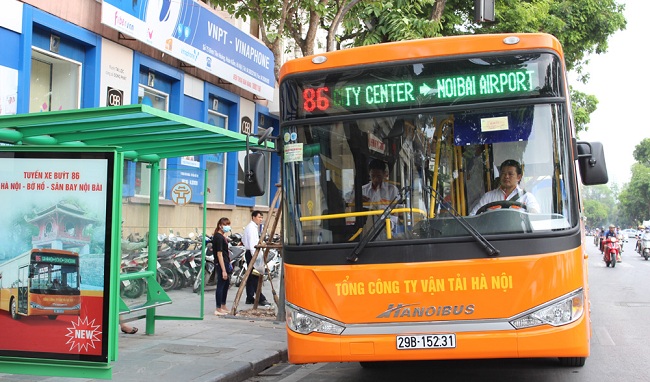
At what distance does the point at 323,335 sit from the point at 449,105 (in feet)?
7.04

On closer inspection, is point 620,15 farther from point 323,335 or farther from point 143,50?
point 323,335

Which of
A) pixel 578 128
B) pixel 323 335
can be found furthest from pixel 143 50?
pixel 578 128

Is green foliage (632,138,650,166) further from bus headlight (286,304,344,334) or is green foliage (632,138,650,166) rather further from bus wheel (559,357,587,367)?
bus headlight (286,304,344,334)

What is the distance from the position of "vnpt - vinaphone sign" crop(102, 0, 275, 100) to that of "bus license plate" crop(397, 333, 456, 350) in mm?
9926

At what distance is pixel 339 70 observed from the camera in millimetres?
6387

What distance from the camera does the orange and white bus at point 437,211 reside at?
229 inches

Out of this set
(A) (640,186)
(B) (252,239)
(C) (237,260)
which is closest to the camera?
(B) (252,239)

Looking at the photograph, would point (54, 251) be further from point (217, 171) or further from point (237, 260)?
point (217, 171)

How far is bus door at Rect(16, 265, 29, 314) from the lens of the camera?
228 inches

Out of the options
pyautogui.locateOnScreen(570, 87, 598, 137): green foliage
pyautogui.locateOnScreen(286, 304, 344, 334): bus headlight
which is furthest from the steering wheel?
pyautogui.locateOnScreen(570, 87, 598, 137): green foliage

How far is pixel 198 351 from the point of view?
8758mm

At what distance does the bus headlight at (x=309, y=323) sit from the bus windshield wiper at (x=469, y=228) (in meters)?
1.28

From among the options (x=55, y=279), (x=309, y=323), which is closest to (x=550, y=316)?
(x=309, y=323)

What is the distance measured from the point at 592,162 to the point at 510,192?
1.05 meters
